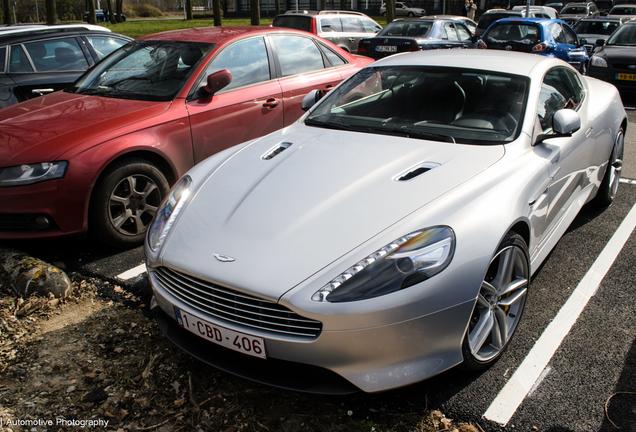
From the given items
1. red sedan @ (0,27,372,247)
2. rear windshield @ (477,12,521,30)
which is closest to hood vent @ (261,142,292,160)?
red sedan @ (0,27,372,247)

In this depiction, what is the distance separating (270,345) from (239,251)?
44cm

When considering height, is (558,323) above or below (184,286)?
below

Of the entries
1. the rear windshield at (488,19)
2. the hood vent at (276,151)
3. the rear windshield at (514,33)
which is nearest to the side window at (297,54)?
the hood vent at (276,151)

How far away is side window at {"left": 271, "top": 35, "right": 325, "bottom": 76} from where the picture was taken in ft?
17.6

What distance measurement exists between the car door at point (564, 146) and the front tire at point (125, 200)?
112 inches

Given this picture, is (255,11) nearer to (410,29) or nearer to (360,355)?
(410,29)

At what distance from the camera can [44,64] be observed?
6.36 meters

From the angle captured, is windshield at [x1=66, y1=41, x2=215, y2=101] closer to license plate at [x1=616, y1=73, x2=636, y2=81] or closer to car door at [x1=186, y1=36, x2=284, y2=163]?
car door at [x1=186, y1=36, x2=284, y2=163]

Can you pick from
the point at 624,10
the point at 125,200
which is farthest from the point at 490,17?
the point at 125,200

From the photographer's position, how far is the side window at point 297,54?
5.36m

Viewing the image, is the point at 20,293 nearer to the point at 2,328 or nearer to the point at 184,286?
the point at 2,328

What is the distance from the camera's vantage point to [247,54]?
199 inches

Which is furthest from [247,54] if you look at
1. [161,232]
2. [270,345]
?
[270,345]

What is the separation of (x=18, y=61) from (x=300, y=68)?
3.42 m
